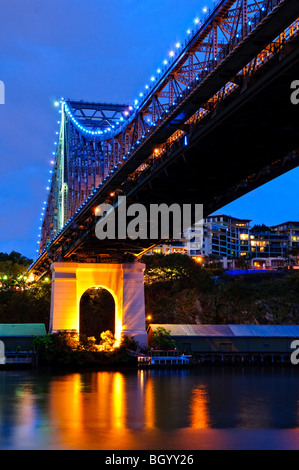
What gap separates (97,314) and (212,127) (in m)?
49.2

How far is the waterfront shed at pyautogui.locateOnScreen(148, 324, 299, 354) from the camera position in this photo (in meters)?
60.7

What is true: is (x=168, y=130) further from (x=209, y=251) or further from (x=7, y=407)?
(x=209, y=251)

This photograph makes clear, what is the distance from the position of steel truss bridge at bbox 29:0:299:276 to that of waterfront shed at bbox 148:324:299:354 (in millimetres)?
10824

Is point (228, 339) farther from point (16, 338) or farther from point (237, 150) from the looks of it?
point (237, 150)

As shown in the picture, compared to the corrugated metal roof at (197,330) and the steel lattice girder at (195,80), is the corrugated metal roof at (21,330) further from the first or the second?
the steel lattice girder at (195,80)

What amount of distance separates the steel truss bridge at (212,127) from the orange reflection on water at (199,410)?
490 inches

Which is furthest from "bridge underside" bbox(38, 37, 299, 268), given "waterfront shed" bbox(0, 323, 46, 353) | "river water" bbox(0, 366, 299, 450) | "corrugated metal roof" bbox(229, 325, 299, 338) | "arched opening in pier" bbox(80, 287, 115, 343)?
"arched opening in pier" bbox(80, 287, 115, 343)

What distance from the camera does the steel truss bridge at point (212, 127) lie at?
23.3 meters

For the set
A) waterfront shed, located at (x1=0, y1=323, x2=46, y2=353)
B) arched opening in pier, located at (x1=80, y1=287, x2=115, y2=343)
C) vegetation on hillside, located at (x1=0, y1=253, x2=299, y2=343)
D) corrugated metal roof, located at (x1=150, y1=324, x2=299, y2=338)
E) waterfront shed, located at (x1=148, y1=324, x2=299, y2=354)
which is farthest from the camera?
arched opening in pier, located at (x1=80, y1=287, x2=115, y2=343)

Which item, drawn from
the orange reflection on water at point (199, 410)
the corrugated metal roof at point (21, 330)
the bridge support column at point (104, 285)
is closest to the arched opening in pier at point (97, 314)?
the bridge support column at point (104, 285)

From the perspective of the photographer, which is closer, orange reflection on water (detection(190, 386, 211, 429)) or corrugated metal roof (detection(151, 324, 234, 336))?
orange reflection on water (detection(190, 386, 211, 429))

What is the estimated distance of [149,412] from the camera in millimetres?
30016

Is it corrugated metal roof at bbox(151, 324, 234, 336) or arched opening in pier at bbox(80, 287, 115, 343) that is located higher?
arched opening in pier at bbox(80, 287, 115, 343)

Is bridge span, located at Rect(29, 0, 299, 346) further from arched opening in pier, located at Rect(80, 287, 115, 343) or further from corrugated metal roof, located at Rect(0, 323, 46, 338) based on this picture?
arched opening in pier, located at Rect(80, 287, 115, 343)
